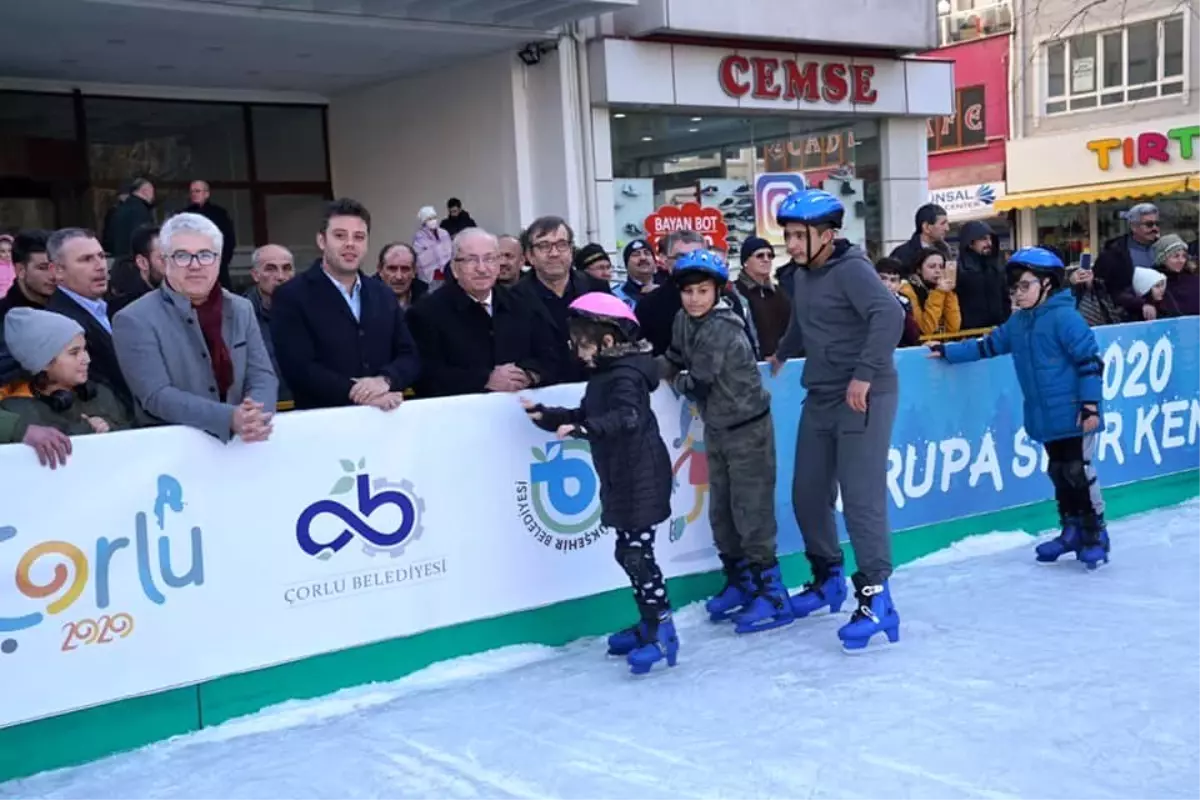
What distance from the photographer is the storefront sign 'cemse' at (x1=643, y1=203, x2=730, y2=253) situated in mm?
13062

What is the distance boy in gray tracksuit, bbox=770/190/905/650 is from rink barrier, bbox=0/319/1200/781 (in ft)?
2.50

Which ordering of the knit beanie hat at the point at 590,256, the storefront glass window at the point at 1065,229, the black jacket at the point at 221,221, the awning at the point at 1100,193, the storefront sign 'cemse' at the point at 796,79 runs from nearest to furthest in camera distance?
the knit beanie hat at the point at 590,256 → the black jacket at the point at 221,221 → the storefront sign 'cemse' at the point at 796,79 → the awning at the point at 1100,193 → the storefront glass window at the point at 1065,229

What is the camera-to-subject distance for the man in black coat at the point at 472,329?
211 inches

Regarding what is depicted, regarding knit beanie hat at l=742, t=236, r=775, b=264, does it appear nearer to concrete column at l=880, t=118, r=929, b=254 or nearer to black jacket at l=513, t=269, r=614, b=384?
black jacket at l=513, t=269, r=614, b=384

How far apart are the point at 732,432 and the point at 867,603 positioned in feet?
2.97

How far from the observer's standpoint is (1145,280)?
28.3ft

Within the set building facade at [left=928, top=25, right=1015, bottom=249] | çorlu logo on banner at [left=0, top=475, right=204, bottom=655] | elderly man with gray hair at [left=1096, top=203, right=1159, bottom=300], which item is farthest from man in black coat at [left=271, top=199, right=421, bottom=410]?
building facade at [left=928, top=25, right=1015, bottom=249]

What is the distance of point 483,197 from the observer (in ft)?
40.7

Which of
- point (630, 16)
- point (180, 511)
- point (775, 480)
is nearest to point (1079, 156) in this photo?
point (630, 16)

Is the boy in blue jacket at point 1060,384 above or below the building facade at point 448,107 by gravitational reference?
below

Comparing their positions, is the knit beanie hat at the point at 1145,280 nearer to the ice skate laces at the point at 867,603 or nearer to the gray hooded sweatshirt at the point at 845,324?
the gray hooded sweatshirt at the point at 845,324

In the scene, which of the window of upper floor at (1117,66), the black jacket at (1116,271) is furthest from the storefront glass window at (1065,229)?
the black jacket at (1116,271)

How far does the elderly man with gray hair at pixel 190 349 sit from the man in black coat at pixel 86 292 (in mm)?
355

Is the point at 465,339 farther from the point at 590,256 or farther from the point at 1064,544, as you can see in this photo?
the point at 1064,544
